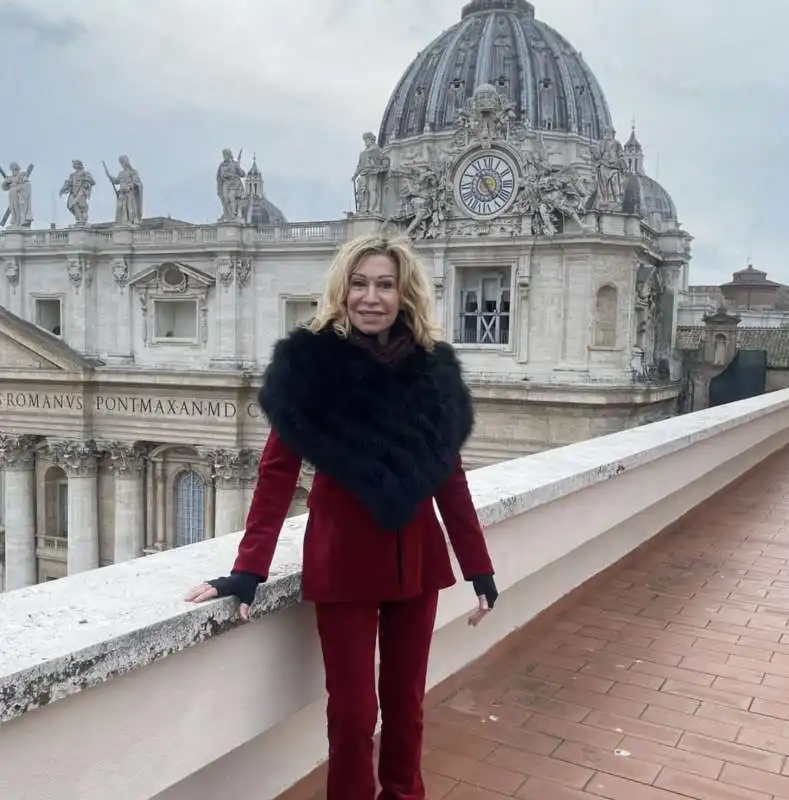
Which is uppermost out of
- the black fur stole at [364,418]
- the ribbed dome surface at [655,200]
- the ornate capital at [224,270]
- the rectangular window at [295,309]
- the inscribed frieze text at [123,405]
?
the ribbed dome surface at [655,200]

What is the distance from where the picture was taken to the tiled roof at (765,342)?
2908cm

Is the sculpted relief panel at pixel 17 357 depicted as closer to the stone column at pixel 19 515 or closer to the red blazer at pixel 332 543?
the stone column at pixel 19 515

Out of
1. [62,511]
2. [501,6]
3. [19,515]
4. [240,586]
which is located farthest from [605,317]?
[501,6]

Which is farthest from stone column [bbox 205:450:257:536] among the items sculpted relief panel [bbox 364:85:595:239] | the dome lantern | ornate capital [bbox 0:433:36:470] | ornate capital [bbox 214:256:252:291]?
the dome lantern

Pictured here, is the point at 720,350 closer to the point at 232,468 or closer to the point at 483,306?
the point at 483,306

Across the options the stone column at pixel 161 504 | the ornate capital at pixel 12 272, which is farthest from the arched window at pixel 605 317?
the ornate capital at pixel 12 272

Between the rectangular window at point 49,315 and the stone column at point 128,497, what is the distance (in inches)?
194

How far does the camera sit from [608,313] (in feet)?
77.9

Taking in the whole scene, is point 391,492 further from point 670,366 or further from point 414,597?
point 670,366

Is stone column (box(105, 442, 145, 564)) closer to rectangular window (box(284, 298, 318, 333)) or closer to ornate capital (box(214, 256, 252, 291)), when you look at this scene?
ornate capital (box(214, 256, 252, 291))

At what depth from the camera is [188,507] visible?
29.6 meters

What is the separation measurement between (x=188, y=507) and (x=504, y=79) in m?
23.3

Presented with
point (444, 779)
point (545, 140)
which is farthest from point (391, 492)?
point (545, 140)

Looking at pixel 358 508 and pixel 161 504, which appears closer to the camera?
pixel 358 508
